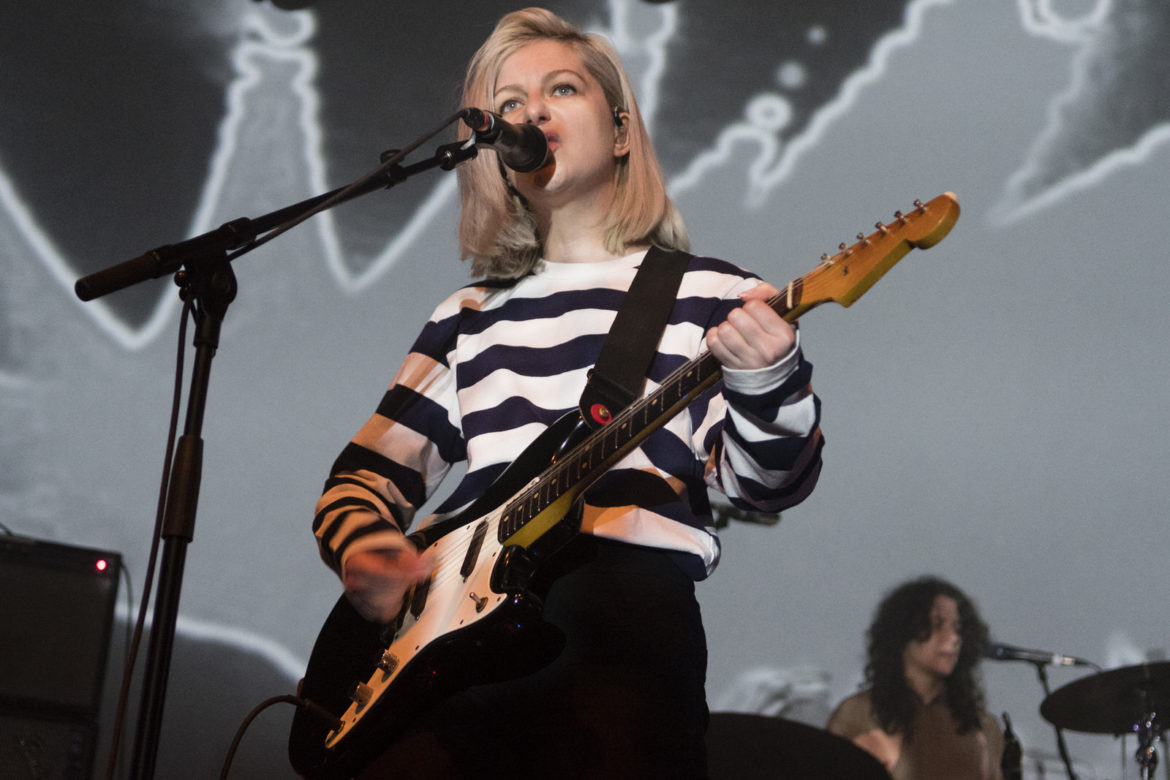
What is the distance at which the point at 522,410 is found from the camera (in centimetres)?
188

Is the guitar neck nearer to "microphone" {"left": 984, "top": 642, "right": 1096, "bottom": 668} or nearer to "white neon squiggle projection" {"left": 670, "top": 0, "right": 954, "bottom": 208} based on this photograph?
"microphone" {"left": 984, "top": 642, "right": 1096, "bottom": 668}

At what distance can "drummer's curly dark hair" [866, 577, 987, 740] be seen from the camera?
360cm

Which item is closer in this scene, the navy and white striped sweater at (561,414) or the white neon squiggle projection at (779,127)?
the navy and white striped sweater at (561,414)

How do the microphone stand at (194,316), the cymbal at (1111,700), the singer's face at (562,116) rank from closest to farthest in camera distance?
the microphone stand at (194,316) < the singer's face at (562,116) < the cymbal at (1111,700)

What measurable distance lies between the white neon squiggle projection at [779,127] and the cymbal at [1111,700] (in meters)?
1.97

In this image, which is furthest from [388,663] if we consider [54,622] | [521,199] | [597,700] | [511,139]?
[54,622]

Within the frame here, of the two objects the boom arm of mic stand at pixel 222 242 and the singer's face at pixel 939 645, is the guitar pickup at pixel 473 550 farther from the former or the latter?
the singer's face at pixel 939 645

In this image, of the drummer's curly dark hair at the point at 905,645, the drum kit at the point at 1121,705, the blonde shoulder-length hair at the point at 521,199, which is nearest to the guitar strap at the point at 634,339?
the blonde shoulder-length hair at the point at 521,199

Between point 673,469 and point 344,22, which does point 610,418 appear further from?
point 344,22

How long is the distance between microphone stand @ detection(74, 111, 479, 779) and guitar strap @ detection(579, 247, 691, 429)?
39 cm

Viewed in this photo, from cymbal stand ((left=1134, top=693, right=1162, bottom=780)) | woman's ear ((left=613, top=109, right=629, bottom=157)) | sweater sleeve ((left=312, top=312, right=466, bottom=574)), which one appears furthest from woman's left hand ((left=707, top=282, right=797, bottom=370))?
cymbal stand ((left=1134, top=693, right=1162, bottom=780))

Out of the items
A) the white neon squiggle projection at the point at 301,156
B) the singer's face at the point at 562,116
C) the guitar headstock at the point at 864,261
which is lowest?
the guitar headstock at the point at 864,261

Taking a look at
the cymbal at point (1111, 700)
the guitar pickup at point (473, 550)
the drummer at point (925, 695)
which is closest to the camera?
the guitar pickup at point (473, 550)

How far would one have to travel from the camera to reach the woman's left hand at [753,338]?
5.15 feet
